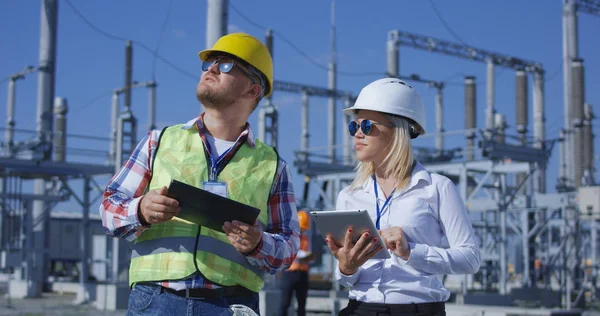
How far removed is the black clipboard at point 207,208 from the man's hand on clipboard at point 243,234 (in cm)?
2

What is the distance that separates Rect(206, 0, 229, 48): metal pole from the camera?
7836 mm

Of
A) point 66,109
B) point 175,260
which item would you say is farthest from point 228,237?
point 66,109

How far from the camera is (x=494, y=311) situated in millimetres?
13430

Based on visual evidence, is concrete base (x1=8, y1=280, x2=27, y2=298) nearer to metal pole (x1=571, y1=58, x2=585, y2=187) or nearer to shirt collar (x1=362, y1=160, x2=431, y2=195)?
metal pole (x1=571, y1=58, x2=585, y2=187)

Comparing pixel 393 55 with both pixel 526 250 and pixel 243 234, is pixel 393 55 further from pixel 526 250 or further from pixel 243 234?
pixel 243 234

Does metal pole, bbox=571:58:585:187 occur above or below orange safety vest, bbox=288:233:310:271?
above

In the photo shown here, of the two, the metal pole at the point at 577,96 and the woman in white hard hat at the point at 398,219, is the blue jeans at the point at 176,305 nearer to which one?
the woman in white hard hat at the point at 398,219

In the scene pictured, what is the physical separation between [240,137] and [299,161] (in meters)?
25.8

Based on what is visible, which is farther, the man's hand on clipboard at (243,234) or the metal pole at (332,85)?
the metal pole at (332,85)

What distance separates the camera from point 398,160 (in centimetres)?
344

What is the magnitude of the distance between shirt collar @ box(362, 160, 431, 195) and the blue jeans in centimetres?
75

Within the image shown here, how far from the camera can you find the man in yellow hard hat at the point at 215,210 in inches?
117

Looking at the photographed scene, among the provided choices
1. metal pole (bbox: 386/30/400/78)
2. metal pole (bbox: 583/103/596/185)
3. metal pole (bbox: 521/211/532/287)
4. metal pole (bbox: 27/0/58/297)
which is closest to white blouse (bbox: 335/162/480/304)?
metal pole (bbox: 27/0/58/297)

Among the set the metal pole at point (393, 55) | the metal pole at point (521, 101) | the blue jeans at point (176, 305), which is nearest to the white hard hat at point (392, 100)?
the blue jeans at point (176, 305)
